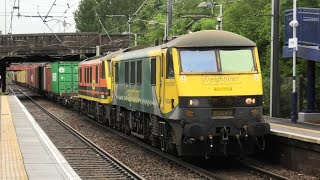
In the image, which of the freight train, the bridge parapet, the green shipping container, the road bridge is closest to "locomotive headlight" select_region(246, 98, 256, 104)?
the freight train

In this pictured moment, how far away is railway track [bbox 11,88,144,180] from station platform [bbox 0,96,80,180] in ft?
2.04

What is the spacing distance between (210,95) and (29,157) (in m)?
4.58

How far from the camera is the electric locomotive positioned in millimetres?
13242

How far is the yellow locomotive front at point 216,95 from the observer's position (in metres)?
13.2

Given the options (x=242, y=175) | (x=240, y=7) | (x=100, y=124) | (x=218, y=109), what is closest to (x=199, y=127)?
(x=218, y=109)

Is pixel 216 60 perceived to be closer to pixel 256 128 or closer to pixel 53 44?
pixel 256 128

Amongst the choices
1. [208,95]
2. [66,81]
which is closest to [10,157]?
[208,95]

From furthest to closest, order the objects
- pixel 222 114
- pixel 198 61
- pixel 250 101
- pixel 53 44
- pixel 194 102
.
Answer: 1. pixel 53 44
2. pixel 198 61
3. pixel 250 101
4. pixel 222 114
5. pixel 194 102

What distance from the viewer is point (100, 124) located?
1055 inches

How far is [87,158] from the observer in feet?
52.6

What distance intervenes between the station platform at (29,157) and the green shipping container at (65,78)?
1899 centimetres

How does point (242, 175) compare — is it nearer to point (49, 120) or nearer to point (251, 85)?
point (251, 85)

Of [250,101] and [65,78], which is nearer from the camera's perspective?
[250,101]

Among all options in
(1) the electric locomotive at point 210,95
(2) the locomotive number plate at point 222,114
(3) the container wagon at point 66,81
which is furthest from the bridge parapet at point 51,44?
(2) the locomotive number plate at point 222,114
